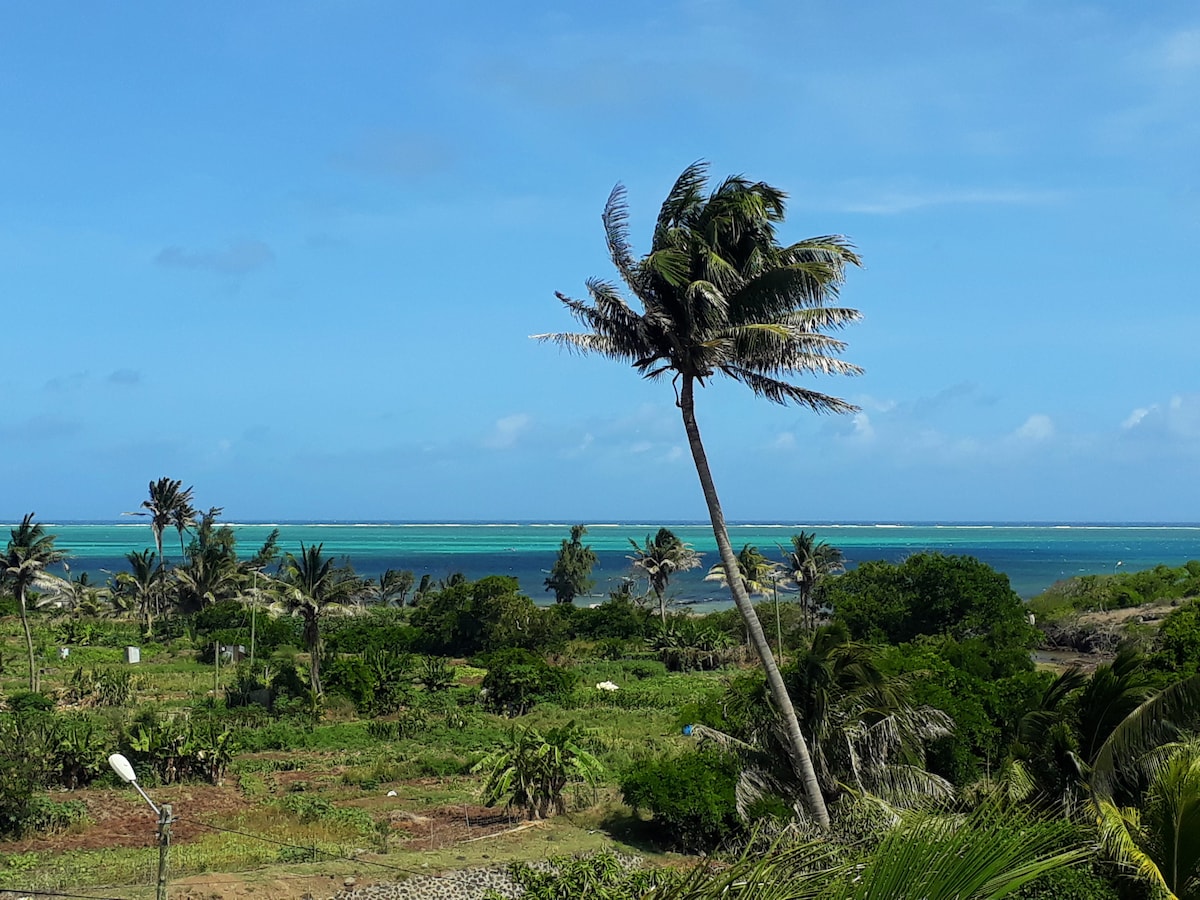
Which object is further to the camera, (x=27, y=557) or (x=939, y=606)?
(x=939, y=606)

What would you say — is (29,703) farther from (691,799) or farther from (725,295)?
(725,295)

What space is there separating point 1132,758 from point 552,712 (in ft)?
91.2

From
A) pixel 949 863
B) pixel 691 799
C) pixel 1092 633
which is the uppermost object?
pixel 949 863

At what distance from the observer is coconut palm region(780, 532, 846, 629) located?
5819 cm

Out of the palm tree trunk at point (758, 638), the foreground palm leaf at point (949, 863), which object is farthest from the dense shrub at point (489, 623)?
the foreground palm leaf at point (949, 863)

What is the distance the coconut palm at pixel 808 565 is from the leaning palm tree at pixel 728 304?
137ft

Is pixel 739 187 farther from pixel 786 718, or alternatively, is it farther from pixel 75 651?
pixel 75 651

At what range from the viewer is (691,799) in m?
21.2

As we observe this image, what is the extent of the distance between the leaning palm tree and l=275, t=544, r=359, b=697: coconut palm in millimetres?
25233

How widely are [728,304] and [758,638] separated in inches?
194

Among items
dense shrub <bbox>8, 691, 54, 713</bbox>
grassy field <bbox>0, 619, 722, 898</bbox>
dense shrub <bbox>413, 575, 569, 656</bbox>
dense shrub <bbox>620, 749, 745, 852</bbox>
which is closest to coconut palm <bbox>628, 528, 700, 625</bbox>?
dense shrub <bbox>413, 575, 569, 656</bbox>

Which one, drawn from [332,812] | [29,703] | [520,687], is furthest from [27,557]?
[332,812]

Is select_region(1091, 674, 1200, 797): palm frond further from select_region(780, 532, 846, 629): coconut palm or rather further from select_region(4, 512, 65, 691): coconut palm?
select_region(780, 532, 846, 629): coconut palm

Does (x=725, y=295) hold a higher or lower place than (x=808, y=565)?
higher
